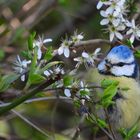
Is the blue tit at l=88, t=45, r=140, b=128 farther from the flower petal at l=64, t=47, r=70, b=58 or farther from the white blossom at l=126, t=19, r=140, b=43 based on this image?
the flower petal at l=64, t=47, r=70, b=58

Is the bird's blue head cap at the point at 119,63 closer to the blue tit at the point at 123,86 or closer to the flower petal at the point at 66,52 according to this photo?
the blue tit at the point at 123,86

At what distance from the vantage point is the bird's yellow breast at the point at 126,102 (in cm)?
233

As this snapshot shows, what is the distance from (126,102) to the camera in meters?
2.36

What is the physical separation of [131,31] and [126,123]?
1.50 ft

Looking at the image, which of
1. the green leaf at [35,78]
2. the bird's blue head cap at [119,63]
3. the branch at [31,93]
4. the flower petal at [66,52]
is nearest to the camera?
the branch at [31,93]

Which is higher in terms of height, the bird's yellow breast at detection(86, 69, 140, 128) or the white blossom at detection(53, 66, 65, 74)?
the white blossom at detection(53, 66, 65, 74)

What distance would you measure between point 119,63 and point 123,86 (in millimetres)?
107

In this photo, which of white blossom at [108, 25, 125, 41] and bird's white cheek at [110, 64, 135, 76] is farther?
bird's white cheek at [110, 64, 135, 76]

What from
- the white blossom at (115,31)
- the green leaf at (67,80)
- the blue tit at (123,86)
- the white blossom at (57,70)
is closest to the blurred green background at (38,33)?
the blue tit at (123,86)

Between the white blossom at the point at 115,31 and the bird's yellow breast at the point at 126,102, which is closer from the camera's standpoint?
the white blossom at the point at 115,31

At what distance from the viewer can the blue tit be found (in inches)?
89.3

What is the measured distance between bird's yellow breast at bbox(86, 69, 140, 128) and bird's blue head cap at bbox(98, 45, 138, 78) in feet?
0.12

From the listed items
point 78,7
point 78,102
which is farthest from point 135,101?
point 78,7

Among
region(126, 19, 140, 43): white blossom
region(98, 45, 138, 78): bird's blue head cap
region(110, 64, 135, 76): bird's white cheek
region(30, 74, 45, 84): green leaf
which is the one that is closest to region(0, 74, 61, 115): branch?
region(30, 74, 45, 84): green leaf
